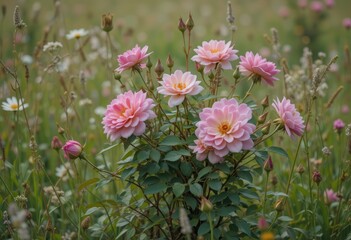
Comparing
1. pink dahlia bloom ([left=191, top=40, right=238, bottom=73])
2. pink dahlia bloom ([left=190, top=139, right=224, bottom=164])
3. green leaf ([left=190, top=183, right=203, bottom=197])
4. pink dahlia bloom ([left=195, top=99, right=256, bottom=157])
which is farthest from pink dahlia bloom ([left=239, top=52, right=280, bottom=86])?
green leaf ([left=190, top=183, right=203, bottom=197])

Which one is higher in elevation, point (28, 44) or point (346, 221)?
point (28, 44)

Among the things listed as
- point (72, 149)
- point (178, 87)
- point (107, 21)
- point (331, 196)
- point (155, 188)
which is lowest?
point (331, 196)

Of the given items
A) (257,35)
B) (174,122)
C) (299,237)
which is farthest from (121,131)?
(257,35)

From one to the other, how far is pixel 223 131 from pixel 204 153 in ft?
0.29

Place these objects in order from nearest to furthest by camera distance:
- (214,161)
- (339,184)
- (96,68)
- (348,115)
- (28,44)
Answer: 1. (214,161)
2. (339,184)
3. (348,115)
4. (28,44)
5. (96,68)

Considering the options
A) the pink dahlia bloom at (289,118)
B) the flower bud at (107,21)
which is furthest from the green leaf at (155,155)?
the flower bud at (107,21)

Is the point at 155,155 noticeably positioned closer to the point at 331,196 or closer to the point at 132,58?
the point at 132,58

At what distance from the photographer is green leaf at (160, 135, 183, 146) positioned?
1.48 meters

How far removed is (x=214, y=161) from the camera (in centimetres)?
143

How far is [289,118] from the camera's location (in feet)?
4.88

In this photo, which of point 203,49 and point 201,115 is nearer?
point 201,115

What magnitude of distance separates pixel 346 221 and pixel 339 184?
0.25 m

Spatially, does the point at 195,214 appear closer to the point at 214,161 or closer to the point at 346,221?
the point at 214,161

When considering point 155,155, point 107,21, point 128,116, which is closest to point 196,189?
point 155,155
